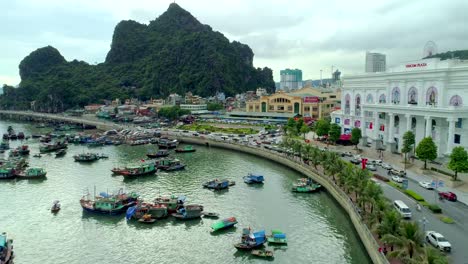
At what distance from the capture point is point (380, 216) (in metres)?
26.5

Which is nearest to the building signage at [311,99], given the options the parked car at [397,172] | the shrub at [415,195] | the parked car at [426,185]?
the parked car at [397,172]

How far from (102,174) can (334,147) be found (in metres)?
37.6

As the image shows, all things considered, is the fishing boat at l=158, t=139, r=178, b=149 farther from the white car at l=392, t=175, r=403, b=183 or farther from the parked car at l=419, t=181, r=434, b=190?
the parked car at l=419, t=181, r=434, b=190

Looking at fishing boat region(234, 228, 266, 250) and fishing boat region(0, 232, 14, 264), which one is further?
fishing boat region(234, 228, 266, 250)

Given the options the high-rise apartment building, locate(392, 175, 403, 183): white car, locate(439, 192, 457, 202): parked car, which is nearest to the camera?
locate(439, 192, 457, 202): parked car

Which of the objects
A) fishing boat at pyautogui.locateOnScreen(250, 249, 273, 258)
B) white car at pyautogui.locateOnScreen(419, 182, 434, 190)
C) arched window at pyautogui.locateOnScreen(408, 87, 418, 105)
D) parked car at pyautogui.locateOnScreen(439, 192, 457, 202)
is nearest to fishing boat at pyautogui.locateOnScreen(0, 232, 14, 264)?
fishing boat at pyautogui.locateOnScreen(250, 249, 273, 258)

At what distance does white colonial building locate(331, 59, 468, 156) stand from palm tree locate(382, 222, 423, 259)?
3008cm

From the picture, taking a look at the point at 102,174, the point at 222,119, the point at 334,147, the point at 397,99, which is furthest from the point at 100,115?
the point at 397,99

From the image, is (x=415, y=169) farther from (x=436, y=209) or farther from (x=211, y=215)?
(x=211, y=215)

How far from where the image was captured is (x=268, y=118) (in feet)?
362

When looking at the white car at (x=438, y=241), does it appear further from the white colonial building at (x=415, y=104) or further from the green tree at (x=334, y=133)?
the green tree at (x=334, y=133)

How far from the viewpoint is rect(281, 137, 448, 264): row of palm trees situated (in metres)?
21.4

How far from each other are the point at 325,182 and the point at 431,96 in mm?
21525

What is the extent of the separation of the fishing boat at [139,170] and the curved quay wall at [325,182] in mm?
19589
